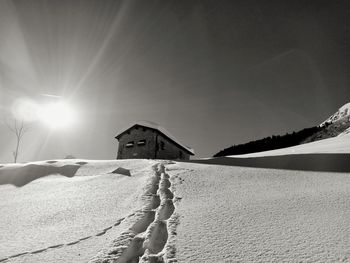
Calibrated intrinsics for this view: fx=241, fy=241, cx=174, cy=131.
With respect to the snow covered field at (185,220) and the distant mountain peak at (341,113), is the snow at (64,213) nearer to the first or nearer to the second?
the snow covered field at (185,220)

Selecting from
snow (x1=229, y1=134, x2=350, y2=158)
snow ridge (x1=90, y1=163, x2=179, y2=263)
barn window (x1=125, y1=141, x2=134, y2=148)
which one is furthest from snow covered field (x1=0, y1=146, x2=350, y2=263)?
barn window (x1=125, y1=141, x2=134, y2=148)

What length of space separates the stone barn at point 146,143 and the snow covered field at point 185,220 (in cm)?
1432

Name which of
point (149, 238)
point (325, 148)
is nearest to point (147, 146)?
point (325, 148)

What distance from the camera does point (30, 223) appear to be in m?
2.28

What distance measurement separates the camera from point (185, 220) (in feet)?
6.96

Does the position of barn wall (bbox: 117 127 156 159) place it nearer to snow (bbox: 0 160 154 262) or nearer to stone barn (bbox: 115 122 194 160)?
stone barn (bbox: 115 122 194 160)

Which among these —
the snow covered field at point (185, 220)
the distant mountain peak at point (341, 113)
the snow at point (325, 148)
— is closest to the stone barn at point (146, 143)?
the distant mountain peak at point (341, 113)

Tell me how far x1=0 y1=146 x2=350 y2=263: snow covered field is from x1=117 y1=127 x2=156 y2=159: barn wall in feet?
46.8

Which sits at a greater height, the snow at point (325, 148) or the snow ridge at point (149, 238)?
the snow at point (325, 148)

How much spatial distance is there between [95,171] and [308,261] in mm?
4559

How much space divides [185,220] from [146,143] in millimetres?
16522

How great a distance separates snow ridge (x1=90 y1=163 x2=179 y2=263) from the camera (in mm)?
1497

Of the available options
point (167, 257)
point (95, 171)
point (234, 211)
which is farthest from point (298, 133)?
point (167, 257)

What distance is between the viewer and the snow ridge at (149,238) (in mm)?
1497
